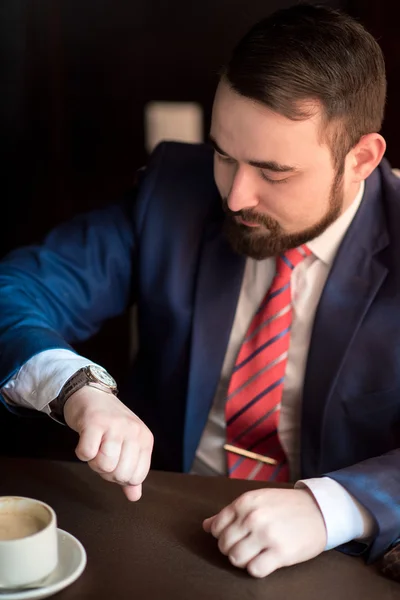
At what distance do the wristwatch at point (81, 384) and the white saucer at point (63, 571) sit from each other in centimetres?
24

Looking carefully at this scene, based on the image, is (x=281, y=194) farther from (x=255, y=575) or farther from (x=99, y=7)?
(x=99, y=7)

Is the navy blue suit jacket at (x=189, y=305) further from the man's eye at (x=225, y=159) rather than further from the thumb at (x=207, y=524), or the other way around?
the thumb at (x=207, y=524)

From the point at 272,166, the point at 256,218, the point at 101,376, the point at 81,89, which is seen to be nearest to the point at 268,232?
the point at 256,218

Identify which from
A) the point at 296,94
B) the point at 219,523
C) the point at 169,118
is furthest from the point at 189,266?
the point at 169,118

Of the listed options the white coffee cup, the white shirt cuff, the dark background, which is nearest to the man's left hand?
the white coffee cup

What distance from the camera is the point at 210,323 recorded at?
5.45ft

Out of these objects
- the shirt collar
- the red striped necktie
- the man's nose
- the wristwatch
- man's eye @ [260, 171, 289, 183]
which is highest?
man's eye @ [260, 171, 289, 183]

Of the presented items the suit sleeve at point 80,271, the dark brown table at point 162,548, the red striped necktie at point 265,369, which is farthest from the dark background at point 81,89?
the dark brown table at point 162,548

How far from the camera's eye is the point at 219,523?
1.14m

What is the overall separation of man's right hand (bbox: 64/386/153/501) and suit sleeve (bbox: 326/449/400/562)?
282 millimetres

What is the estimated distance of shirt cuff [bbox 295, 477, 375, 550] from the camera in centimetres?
114

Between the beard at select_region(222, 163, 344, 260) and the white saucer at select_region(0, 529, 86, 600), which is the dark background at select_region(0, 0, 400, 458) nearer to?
the beard at select_region(222, 163, 344, 260)

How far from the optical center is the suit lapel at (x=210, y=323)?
166 centimetres

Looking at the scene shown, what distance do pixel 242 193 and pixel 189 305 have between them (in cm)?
31
